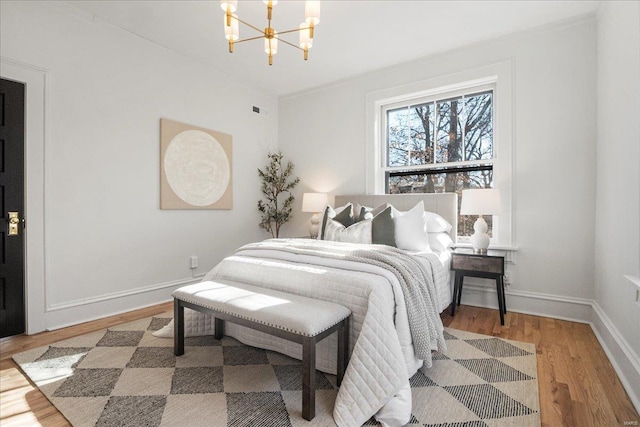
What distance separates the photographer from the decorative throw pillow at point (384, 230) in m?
3.07

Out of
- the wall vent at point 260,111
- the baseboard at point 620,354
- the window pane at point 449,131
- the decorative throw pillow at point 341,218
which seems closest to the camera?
the baseboard at point 620,354

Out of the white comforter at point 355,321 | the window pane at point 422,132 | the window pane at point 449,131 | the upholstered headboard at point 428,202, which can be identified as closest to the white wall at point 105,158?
the white comforter at point 355,321

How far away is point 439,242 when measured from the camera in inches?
127

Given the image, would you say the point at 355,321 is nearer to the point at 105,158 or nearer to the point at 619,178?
the point at 619,178

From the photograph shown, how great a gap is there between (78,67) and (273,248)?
2.42 meters

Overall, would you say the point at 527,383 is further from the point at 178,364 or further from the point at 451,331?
the point at 178,364

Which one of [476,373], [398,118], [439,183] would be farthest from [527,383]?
[398,118]

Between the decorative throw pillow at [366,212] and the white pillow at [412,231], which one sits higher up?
the decorative throw pillow at [366,212]

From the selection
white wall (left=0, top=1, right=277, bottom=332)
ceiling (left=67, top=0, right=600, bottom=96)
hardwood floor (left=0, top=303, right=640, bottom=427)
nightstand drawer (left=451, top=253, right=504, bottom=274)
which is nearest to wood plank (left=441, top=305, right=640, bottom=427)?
hardwood floor (left=0, top=303, right=640, bottom=427)

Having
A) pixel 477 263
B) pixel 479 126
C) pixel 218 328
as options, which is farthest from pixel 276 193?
pixel 477 263

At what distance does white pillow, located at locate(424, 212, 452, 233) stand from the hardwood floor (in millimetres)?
848

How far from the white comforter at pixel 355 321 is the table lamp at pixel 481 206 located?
30.0 inches

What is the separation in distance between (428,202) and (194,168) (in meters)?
2.74

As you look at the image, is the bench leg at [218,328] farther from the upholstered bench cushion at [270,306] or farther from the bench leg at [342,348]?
the bench leg at [342,348]
